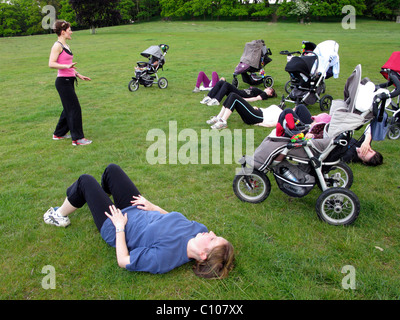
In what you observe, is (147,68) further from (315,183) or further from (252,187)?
(315,183)

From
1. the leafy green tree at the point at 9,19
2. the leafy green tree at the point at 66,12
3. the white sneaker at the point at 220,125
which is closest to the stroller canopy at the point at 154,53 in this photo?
the white sneaker at the point at 220,125

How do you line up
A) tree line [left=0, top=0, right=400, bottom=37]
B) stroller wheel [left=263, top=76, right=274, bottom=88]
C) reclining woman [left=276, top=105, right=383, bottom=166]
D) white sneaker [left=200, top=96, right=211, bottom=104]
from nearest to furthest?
reclining woman [left=276, top=105, right=383, bottom=166]
white sneaker [left=200, top=96, right=211, bottom=104]
stroller wheel [left=263, top=76, right=274, bottom=88]
tree line [left=0, top=0, right=400, bottom=37]

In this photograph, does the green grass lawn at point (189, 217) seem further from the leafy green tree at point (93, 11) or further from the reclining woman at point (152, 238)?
the leafy green tree at point (93, 11)

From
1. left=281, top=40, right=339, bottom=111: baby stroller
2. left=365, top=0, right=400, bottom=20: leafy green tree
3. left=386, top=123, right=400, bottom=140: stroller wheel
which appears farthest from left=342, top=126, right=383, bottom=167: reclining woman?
left=365, top=0, right=400, bottom=20: leafy green tree

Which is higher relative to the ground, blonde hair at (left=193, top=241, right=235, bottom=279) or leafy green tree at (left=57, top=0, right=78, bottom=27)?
leafy green tree at (left=57, top=0, right=78, bottom=27)

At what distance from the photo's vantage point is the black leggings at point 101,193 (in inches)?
123

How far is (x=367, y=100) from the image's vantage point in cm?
363

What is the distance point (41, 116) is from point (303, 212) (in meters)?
7.18

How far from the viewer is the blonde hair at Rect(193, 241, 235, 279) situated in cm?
277

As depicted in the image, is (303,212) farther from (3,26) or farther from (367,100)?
(3,26)

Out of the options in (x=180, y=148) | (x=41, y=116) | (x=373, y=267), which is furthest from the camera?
(x=41, y=116)

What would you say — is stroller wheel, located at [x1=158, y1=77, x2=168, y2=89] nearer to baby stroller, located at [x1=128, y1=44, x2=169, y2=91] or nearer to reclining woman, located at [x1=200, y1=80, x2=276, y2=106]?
baby stroller, located at [x1=128, y1=44, x2=169, y2=91]

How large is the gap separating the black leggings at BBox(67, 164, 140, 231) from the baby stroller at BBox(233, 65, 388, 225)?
156 centimetres

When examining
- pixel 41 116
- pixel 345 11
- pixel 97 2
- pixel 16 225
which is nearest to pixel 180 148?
pixel 16 225
